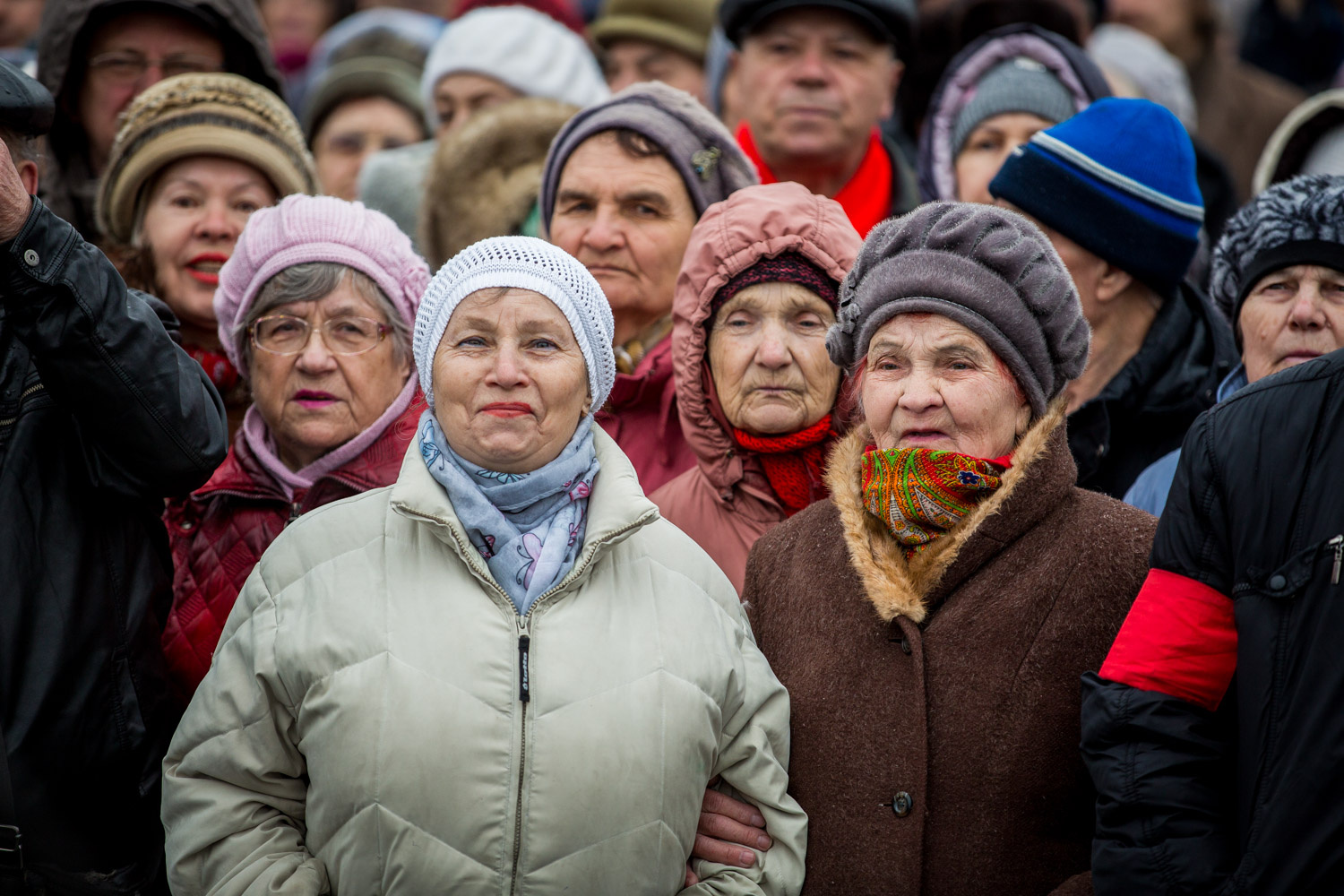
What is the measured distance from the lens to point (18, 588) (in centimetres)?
299

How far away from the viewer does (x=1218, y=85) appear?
8.18 metres

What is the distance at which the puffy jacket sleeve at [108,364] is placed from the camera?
2867 millimetres

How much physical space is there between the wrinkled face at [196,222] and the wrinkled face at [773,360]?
175 centimetres

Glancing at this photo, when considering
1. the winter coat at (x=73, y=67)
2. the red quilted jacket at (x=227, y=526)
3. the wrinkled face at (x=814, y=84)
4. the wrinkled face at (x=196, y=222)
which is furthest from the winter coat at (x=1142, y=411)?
the winter coat at (x=73, y=67)

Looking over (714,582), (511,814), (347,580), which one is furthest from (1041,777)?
(347,580)

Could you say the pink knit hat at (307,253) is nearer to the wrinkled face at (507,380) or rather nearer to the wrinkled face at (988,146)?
the wrinkled face at (507,380)

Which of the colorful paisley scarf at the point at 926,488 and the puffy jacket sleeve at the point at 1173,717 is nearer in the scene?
the puffy jacket sleeve at the point at 1173,717

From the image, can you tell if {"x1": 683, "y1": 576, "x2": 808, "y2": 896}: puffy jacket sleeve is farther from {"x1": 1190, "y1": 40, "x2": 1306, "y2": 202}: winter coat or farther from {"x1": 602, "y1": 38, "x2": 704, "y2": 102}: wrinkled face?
{"x1": 1190, "y1": 40, "x2": 1306, "y2": 202}: winter coat

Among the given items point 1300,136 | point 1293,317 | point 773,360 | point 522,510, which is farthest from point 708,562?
point 1300,136

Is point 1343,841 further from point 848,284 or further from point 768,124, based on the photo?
point 768,124

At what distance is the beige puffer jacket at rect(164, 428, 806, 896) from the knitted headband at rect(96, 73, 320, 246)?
2.02m

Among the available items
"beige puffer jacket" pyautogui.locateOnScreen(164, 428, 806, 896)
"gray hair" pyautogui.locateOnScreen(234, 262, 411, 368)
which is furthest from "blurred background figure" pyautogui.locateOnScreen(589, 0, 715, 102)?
"beige puffer jacket" pyautogui.locateOnScreen(164, 428, 806, 896)

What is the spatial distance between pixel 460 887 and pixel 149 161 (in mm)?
2882

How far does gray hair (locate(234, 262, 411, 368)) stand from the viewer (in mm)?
3900
